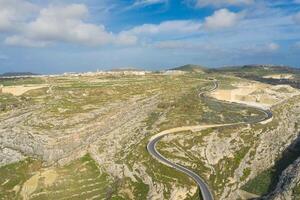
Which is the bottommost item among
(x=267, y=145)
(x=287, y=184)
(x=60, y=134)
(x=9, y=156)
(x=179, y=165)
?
(x=9, y=156)

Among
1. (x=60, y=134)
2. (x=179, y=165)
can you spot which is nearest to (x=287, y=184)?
(x=179, y=165)

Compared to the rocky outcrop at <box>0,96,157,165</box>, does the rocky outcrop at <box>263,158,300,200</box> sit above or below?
below

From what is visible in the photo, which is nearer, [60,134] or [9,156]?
[9,156]

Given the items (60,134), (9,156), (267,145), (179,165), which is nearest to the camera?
(179,165)

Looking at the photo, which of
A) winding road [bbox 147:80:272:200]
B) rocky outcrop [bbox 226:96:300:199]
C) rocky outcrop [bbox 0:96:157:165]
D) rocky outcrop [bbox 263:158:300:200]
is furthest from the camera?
rocky outcrop [bbox 0:96:157:165]

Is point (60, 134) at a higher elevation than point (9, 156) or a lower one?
higher

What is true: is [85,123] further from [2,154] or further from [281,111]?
[281,111]

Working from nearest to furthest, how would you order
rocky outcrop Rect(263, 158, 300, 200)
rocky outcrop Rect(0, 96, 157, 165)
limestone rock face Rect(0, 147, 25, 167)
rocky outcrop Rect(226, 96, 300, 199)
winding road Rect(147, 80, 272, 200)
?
rocky outcrop Rect(263, 158, 300, 200) → winding road Rect(147, 80, 272, 200) → rocky outcrop Rect(226, 96, 300, 199) → rocky outcrop Rect(0, 96, 157, 165) → limestone rock face Rect(0, 147, 25, 167)

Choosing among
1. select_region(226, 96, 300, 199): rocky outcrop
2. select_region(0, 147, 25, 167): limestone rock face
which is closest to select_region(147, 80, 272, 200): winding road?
select_region(226, 96, 300, 199): rocky outcrop

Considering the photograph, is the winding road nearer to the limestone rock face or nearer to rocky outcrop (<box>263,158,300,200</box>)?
rocky outcrop (<box>263,158,300,200</box>)

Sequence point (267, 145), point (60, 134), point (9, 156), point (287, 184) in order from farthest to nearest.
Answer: point (60, 134) → point (9, 156) → point (267, 145) → point (287, 184)

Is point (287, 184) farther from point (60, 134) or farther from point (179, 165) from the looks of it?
point (60, 134)

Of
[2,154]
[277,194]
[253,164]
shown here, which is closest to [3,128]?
[2,154]

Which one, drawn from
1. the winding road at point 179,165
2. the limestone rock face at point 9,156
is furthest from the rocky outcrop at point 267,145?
the limestone rock face at point 9,156
